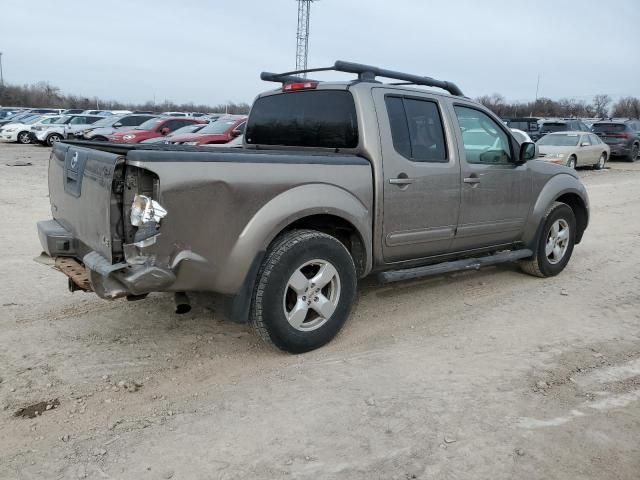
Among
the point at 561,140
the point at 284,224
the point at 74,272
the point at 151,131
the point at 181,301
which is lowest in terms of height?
the point at 181,301

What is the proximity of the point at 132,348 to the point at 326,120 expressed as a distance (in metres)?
2.36

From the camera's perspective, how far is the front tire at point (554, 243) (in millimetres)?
5797

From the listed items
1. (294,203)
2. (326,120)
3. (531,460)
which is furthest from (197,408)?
(326,120)

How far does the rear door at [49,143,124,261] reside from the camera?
3.24 meters

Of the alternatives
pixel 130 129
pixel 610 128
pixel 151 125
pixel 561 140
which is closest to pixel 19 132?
pixel 130 129

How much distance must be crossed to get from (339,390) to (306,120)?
93.3 inches

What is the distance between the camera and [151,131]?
64.0ft

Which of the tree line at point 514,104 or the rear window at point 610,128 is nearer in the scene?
the rear window at point 610,128

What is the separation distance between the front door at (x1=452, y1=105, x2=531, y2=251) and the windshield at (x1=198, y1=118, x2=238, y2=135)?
11991 mm

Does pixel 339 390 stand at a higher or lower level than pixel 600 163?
lower

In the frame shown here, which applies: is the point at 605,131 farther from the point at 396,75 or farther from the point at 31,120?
the point at 31,120

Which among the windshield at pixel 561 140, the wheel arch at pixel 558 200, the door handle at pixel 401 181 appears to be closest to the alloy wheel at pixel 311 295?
the door handle at pixel 401 181

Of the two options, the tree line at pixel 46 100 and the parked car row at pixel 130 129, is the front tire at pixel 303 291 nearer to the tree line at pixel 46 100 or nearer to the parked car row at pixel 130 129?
the parked car row at pixel 130 129

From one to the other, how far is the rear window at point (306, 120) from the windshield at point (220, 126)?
1117 centimetres
